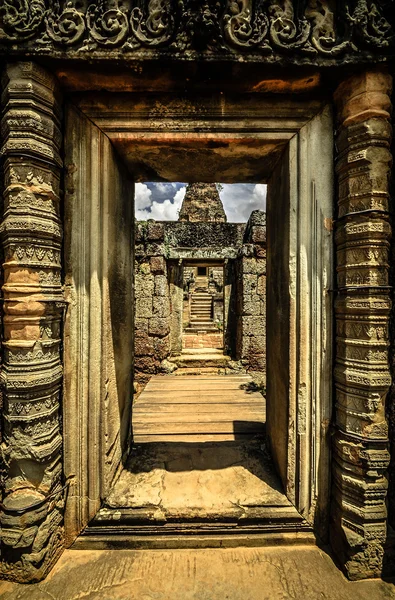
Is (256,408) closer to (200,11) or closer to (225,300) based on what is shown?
(200,11)

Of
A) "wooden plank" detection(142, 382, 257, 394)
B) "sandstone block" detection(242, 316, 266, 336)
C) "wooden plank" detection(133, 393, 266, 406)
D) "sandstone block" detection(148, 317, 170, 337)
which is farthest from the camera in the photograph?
"sandstone block" detection(242, 316, 266, 336)

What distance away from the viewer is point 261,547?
184cm

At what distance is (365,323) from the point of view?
1710 millimetres

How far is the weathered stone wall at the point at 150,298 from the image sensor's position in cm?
665

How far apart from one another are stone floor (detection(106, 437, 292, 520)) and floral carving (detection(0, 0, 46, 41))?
2.98 m

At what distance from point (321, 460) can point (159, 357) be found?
5.29 m

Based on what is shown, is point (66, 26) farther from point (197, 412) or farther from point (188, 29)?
point (197, 412)

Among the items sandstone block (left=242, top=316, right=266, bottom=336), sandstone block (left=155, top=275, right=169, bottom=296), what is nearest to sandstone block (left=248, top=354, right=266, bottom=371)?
sandstone block (left=242, top=316, right=266, bottom=336)

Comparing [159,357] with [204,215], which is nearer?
[159,357]

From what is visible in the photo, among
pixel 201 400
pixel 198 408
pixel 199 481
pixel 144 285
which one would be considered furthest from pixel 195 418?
pixel 144 285

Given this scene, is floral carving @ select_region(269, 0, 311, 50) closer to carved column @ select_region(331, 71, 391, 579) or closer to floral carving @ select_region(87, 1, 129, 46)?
carved column @ select_region(331, 71, 391, 579)

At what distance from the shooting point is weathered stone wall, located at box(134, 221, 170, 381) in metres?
6.65

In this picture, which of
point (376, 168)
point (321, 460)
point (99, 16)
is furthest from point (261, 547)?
point (99, 16)

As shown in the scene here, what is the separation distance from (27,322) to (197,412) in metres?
2.47
